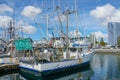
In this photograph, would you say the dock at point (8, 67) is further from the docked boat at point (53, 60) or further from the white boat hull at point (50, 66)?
the white boat hull at point (50, 66)

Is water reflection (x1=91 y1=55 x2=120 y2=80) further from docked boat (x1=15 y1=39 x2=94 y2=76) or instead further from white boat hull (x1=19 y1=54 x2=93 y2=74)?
white boat hull (x1=19 y1=54 x2=93 y2=74)

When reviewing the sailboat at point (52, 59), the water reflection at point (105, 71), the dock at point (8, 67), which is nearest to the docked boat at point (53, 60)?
the sailboat at point (52, 59)

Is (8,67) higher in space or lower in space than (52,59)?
lower

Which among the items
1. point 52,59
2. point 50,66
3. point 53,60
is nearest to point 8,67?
point 52,59

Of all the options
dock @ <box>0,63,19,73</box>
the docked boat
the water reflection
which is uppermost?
the docked boat

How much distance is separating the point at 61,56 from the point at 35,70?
9964mm

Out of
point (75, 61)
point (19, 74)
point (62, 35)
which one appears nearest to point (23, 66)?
point (19, 74)

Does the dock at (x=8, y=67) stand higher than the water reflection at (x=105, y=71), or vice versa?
the dock at (x=8, y=67)

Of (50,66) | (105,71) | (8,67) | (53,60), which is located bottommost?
(105,71)

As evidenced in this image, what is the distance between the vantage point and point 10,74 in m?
40.4

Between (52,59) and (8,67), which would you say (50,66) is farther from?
(8,67)

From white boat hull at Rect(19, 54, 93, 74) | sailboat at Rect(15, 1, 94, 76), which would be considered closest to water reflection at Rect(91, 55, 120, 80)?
sailboat at Rect(15, 1, 94, 76)

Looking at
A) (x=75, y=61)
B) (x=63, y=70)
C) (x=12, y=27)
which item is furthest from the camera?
(x=12, y=27)

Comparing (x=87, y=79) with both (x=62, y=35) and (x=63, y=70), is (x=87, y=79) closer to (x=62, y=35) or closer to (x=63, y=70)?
(x=63, y=70)
